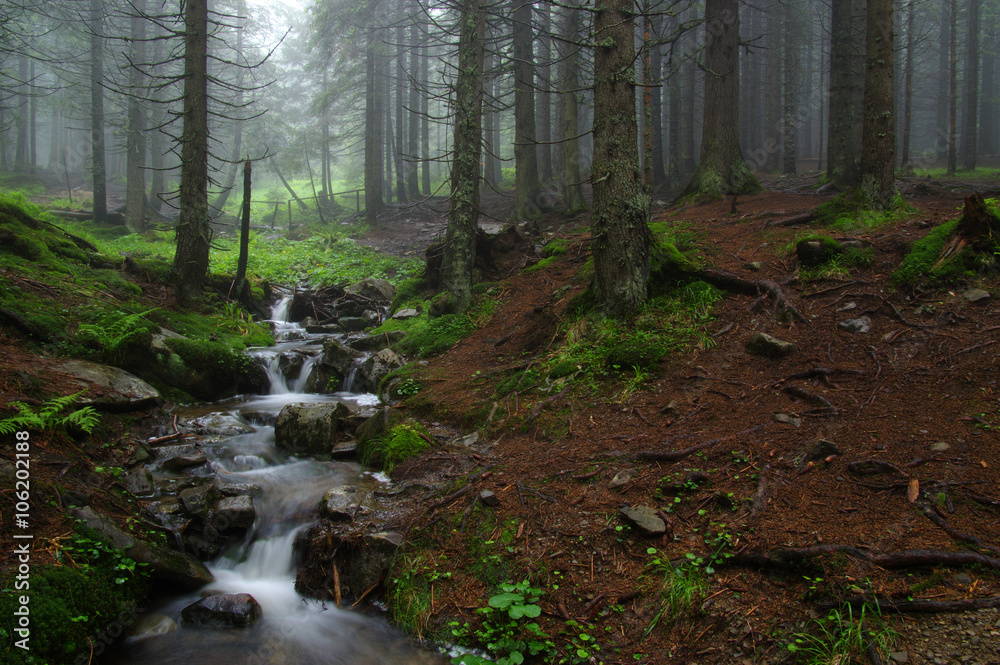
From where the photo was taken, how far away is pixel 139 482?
549 cm

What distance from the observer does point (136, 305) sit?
346 inches

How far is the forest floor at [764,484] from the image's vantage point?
10.2ft

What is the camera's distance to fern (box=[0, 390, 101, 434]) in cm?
468

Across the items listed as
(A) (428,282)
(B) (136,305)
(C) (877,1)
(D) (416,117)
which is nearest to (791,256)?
(C) (877,1)

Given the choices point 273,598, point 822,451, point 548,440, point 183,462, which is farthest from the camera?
point 183,462

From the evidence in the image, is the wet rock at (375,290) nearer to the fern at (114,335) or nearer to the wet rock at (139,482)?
the fern at (114,335)

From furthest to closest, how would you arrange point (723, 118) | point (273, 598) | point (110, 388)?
point (723, 118) → point (110, 388) → point (273, 598)

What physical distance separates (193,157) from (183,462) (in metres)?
6.80

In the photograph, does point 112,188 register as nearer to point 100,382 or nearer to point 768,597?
point 100,382

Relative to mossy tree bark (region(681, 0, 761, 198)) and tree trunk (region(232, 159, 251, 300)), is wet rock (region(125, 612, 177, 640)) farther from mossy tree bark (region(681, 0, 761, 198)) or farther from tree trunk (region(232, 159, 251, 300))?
mossy tree bark (region(681, 0, 761, 198))

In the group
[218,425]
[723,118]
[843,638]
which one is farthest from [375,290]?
[843,638]

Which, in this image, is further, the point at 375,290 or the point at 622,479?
the point at 375,290

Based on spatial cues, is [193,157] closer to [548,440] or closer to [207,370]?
[207,370]

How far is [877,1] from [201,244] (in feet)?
42.0
